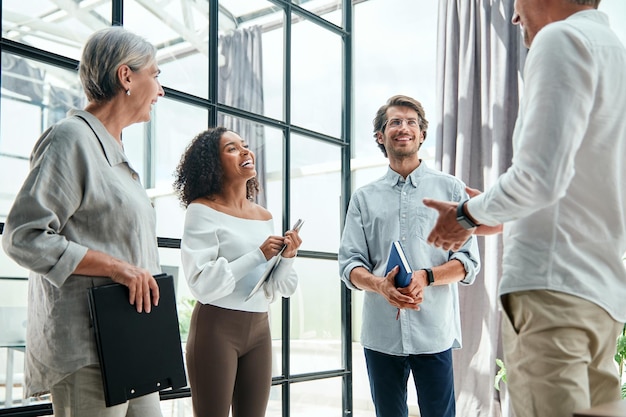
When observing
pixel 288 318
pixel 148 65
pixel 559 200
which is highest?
pixel 148 65

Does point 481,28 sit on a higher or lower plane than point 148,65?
higher

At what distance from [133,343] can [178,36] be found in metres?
1.67

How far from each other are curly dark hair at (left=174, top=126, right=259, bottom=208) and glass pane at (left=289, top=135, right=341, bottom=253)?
0.83 m

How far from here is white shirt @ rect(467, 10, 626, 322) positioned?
1.21 meters

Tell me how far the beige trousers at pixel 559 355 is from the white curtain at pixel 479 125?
2.55 m

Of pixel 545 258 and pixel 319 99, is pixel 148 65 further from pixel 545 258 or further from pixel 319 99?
pixel 319 99

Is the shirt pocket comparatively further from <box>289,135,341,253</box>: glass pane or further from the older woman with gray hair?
the older woman with gray hair

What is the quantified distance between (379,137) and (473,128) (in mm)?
1411

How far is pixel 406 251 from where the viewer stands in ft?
8.38

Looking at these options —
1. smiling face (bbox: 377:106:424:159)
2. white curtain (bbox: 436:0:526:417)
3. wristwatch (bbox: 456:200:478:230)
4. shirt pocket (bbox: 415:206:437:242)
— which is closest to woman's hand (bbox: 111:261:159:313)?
wristwatch (bbox: 456:200:478:230)

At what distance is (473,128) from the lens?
158 inches

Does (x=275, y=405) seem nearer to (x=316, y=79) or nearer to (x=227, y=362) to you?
(x=227, y=362)

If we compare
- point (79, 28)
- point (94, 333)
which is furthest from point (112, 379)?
point (79, 28)

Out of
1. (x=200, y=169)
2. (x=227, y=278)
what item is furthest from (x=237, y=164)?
(x=227, y=278)
